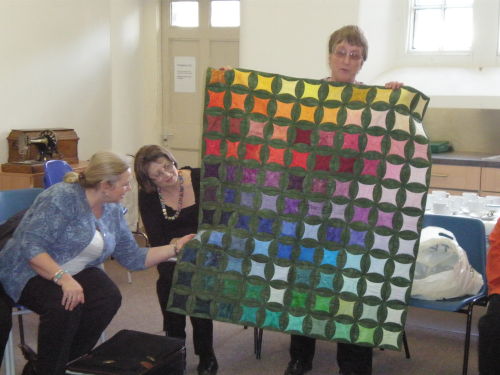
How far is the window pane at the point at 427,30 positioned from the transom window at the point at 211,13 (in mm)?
1395

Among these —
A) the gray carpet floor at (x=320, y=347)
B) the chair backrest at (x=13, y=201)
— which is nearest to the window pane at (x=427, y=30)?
the gray carpet floor at (x=320, y=347)

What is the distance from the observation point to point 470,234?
2846 millimetres

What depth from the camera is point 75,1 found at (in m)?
5.20

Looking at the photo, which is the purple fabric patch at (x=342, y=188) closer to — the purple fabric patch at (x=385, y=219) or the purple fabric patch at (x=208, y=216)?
the purple fabric patch at (x=385, y=219)

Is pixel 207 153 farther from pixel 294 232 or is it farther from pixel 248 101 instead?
pixel 294 232

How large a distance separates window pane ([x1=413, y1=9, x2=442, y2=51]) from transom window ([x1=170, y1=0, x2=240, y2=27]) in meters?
1.39

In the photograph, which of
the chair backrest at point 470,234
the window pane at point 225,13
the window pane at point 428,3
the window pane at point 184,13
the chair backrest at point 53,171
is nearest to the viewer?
the chair backrest at point 470,234

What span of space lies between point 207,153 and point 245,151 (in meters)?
0.14

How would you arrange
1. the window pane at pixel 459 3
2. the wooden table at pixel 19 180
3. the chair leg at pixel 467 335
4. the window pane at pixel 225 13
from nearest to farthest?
1. the chair leg at pixel 467 335
2. the wooden table at pixel 19 180
3. the window pane at pixel 459 3
4. the window pane at pixel 225 13

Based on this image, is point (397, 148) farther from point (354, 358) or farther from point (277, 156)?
point (354, 358)

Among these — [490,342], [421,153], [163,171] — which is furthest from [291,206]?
[490,342]

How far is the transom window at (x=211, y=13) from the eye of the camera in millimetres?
5461

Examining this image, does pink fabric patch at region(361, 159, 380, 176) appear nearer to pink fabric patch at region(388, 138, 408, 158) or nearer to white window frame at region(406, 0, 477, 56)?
pink fabric patch at region(388, 138, 408, 158)

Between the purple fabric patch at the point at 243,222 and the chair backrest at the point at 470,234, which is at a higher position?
the purple fabric patch at the point at 243,222
